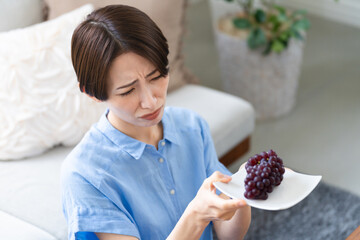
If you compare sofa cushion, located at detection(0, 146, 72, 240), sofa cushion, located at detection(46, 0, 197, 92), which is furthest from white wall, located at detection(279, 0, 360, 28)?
sofa cushion, located at detection(0, 146, 72, 240)

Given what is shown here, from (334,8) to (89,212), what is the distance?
3.19m

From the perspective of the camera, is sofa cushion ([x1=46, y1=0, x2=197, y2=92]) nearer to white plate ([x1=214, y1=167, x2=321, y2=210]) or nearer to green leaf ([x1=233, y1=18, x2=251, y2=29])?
green leaf ([x1=233, y1=18, x2=251, y2=29])

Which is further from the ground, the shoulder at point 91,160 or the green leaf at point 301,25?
the shoulder at point 91,160

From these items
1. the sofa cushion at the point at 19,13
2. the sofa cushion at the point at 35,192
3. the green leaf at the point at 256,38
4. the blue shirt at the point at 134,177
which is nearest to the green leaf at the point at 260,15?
the green leaf at the point at 256,38

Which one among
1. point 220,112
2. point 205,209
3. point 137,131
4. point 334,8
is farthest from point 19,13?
point 334,8

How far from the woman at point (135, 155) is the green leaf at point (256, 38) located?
1.29 metres

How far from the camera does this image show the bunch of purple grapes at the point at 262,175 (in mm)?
977

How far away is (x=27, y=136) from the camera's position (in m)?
1.79

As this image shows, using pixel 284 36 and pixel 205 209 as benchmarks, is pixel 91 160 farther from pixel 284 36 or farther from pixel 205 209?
pixel 284 36

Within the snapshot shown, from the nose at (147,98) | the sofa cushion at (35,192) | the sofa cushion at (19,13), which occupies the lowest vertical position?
the sofa cushion at (35,192)

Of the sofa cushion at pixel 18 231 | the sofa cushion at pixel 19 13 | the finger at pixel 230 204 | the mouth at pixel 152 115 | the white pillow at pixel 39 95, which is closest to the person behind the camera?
the finger at pixel 230 204

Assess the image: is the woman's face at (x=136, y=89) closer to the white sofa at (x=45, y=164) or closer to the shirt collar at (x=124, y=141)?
the shirt collar at (x=124, y=141)

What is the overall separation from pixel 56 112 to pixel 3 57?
26cm

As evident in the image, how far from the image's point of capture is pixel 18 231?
4.80 feet
